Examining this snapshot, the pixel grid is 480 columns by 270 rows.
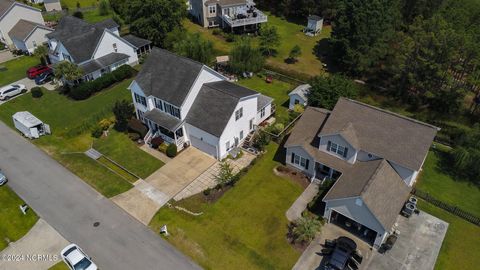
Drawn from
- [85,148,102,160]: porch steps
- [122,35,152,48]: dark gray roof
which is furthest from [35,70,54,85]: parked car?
[85,148,102,160]: porch steps

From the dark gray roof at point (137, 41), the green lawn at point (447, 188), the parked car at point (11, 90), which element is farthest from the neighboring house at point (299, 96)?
the parked car at point (11, 90)

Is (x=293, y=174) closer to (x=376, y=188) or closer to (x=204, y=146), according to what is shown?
(x=376, y=188)

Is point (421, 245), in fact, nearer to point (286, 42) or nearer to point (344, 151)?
point (344, 151)

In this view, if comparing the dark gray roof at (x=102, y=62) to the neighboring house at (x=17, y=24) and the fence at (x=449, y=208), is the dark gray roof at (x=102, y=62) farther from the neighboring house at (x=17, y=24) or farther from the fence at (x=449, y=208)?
the fence at (x=449, y=208)

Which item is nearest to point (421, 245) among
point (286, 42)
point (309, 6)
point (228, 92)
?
point (228, 92)

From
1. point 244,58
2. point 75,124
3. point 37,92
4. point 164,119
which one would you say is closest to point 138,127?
point 164,119

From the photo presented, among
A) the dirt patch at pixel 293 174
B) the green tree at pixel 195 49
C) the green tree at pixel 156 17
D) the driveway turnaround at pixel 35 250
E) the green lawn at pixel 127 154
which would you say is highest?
the green tree at pixel 156 17
